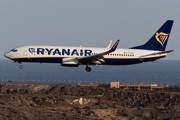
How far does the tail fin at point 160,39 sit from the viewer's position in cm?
7326

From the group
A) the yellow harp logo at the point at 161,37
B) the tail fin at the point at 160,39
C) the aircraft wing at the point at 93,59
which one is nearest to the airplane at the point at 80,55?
the aircraft wing at the point at 93,59

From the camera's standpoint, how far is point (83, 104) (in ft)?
249

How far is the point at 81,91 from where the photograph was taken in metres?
88.7

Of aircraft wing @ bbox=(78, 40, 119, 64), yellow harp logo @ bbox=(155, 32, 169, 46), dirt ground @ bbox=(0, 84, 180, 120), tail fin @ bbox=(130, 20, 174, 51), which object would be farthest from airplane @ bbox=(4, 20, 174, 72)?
dirt ground @ bbox=(0, 84, 180, 120)

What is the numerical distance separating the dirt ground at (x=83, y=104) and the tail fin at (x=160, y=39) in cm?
1459

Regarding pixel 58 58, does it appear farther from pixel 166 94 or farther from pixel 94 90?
pixel 166 94

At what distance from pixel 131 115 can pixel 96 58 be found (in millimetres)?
13714

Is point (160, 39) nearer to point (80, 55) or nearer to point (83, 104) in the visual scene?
point (80, 55)

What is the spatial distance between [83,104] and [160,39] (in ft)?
82.1

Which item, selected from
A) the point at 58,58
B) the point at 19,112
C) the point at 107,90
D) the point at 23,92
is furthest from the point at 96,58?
the point at 23,92

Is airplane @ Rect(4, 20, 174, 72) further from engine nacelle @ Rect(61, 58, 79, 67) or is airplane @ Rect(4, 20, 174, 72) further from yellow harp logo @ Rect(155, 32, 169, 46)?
yellow harp logo @ Rect(155, 32, 169, 46)

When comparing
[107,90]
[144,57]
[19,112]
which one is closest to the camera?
[19,112]

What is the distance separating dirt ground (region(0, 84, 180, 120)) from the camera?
53.3 meters

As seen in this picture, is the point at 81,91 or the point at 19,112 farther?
the point at 81,91
